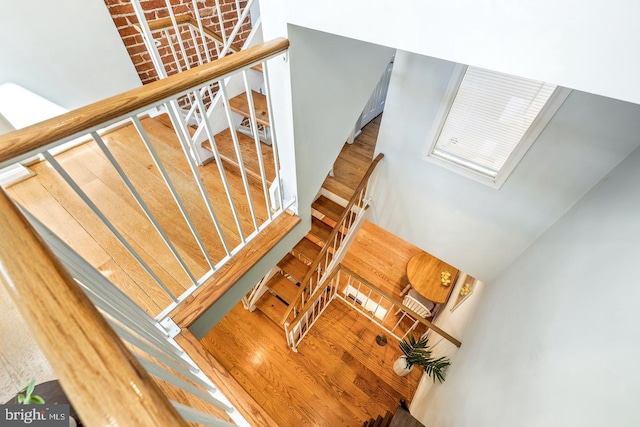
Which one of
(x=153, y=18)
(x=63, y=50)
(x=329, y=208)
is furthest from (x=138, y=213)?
(x=329, y=208)

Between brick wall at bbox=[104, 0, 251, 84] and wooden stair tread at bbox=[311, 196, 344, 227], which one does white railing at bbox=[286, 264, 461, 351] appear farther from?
brick wall at bbox=[104, 0, 251, 84]

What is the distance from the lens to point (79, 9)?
1.76 metres

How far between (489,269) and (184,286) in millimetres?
3090

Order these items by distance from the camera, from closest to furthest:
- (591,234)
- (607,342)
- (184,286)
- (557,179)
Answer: (607,342) → (184,286) → (591,234) → (557,179)

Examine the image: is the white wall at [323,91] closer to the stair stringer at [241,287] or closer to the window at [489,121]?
the stair stringer at [241,287]

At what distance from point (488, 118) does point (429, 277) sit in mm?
2459

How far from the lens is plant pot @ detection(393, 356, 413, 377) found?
3.05 metres

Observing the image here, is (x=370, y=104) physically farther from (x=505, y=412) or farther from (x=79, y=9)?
(x=505, y=412)

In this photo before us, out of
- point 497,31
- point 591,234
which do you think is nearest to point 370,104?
point 591,234

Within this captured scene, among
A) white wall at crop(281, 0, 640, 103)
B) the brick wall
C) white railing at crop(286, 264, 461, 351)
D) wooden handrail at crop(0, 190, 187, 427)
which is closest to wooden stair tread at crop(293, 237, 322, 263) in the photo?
white railing at crop(286, 264, 461, 351)

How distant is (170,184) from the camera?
0.97m

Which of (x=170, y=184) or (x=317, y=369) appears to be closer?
(x=170, y=184)

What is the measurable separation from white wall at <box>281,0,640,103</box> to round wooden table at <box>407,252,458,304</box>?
358 centimetres

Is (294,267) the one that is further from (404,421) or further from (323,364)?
(404,421)
